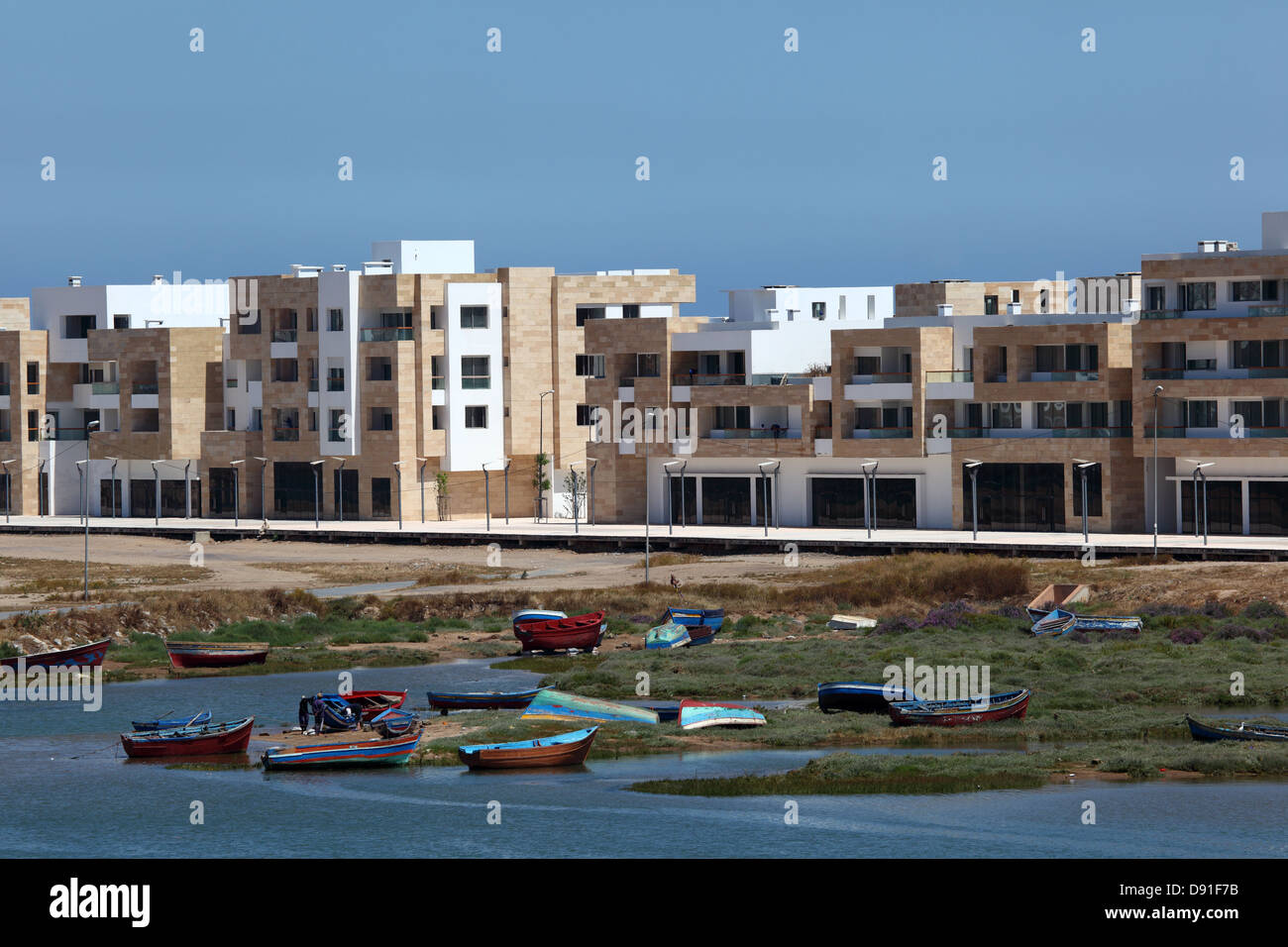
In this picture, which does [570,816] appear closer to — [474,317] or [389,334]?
[389,334]

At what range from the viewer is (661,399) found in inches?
4227

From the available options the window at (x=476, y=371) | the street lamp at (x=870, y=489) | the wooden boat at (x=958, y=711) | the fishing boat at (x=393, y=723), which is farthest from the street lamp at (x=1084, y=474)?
the fishing boat at (x=393, y=723)

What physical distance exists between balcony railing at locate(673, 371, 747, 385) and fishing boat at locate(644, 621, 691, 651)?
4285cm

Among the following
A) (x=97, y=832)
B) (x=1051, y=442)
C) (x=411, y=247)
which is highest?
(x=411, y=247)

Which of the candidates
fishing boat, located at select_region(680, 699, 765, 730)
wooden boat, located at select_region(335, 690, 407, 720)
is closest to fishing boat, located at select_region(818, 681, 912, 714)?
fishing boat, located at select_region(680, 699, 765, 730)

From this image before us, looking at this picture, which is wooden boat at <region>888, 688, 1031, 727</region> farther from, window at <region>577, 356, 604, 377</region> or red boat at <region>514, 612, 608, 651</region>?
window at <region>577, 356, 604, 377</region>

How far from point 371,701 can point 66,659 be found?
47.9 ft

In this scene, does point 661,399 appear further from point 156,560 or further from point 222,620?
point 222,620

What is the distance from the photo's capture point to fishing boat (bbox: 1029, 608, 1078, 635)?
63.1m

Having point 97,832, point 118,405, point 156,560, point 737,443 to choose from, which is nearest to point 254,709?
point 97,832

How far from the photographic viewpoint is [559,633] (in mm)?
62969

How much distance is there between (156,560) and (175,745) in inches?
2074

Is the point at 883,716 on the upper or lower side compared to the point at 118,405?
lower

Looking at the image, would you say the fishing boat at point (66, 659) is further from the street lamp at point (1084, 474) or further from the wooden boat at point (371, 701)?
the street lamp at point (1084, 474)
